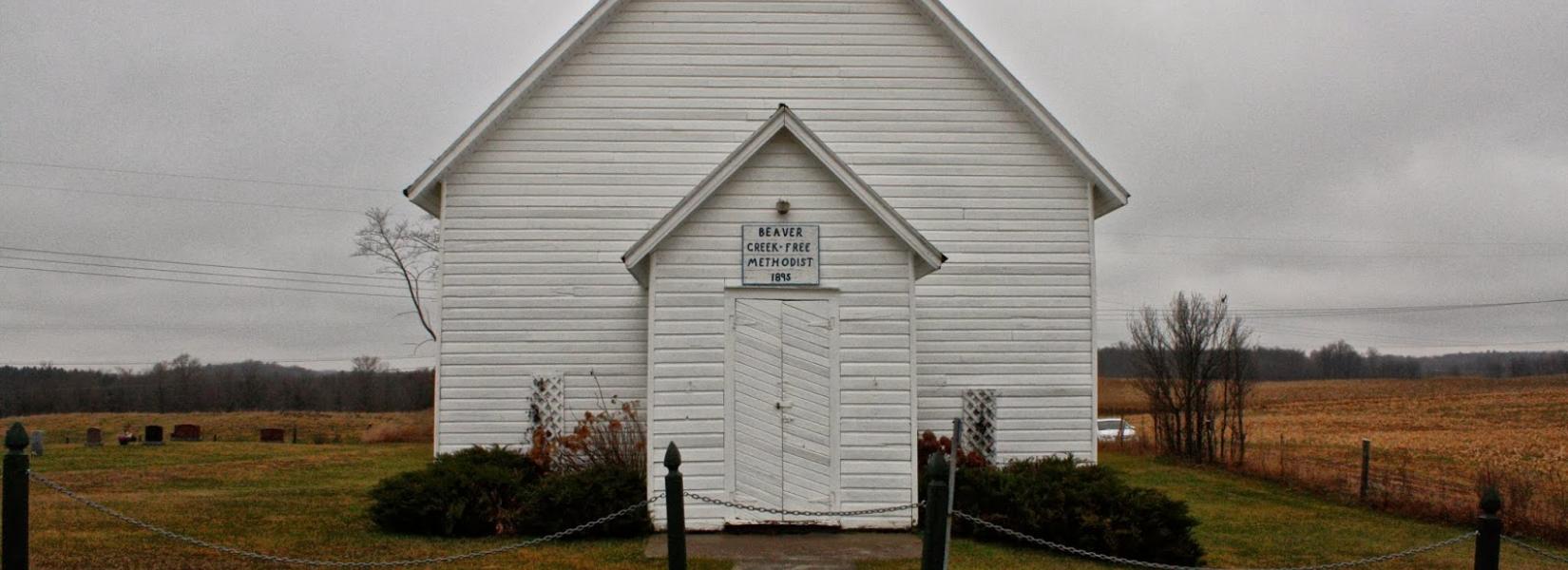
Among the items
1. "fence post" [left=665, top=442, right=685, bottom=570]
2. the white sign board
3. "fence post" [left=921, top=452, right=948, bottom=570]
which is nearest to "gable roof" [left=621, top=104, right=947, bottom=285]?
the white sign board

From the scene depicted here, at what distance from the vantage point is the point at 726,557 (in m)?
12.2

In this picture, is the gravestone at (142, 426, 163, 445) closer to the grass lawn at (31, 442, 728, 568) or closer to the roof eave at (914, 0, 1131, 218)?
A: the grass lawn at (31, 442, 728, 568)

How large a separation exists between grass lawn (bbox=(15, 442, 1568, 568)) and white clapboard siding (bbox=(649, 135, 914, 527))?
3.95ft

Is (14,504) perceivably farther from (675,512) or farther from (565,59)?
(565,59)

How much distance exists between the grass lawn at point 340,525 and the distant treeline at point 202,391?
2402 inches

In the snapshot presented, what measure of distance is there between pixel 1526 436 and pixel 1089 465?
82.2 ft

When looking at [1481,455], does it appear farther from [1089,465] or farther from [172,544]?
[172,544]

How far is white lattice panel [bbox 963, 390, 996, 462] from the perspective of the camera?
17422 mm

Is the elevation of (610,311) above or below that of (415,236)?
below

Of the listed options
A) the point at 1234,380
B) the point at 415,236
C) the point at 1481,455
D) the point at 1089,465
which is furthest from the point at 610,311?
the point at 415,236

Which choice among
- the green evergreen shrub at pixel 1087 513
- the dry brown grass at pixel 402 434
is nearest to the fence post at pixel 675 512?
the green evergreen shrub at pixel 1087 513

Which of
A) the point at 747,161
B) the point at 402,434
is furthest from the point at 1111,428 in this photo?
the point at 747,161

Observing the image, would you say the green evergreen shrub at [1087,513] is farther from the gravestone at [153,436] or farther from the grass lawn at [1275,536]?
the gravestone at [153,436]

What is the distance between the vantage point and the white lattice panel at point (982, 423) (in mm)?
17422
